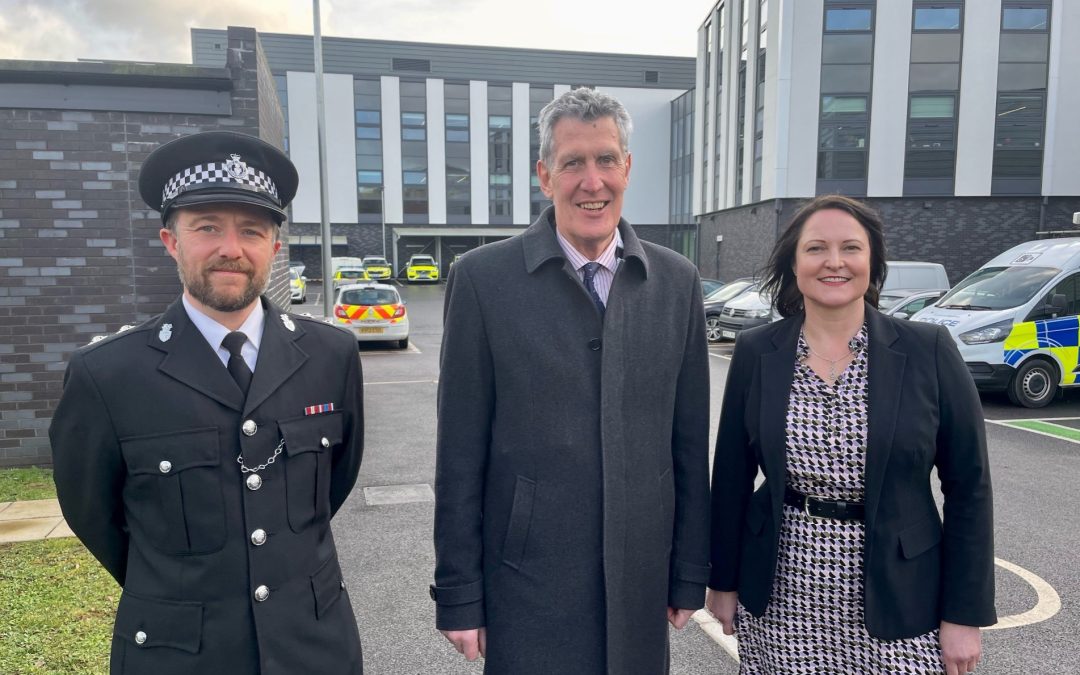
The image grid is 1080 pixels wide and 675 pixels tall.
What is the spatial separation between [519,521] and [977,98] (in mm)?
26776

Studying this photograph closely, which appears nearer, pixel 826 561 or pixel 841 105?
pixel 826 561

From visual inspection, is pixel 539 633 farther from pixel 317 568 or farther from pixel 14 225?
pixel 14 225

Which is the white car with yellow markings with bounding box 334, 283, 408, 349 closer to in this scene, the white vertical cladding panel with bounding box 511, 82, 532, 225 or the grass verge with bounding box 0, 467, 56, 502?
the grass verge with bounding box 0, 467, 56, 502

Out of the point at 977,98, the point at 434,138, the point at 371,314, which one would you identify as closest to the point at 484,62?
the point at 434,138

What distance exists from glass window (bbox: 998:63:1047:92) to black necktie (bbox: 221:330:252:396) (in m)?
27.6

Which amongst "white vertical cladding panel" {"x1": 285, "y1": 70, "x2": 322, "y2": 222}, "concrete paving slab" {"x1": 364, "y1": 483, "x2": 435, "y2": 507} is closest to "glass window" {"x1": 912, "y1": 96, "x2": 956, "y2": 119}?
"concrete paving slab" {"x1": 364, "y1": 483, "x2": 435, "y2": 507}

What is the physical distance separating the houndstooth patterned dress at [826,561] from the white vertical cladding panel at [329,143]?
153ft

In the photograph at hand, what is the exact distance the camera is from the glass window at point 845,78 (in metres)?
23.5

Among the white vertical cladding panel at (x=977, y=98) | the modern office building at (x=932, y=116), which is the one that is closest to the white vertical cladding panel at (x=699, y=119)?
the modern office building at (x=932, y=116)

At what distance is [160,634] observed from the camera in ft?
5.70

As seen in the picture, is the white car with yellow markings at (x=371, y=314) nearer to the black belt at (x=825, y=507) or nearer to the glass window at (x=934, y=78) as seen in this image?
the black belt at (x=825, y=507)

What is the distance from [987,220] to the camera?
24.0m

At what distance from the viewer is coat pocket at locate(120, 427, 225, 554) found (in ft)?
5.82

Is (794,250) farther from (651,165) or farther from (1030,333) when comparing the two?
(651,165)
